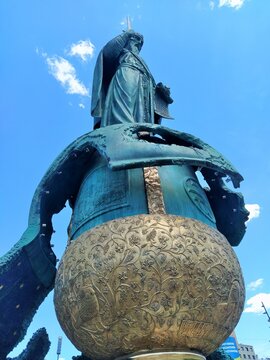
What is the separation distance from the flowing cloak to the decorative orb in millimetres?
1851

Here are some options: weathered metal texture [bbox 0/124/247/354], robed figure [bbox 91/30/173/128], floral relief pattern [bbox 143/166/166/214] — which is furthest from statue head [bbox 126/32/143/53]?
floral relief pattern [bbox 143/166/166/214]

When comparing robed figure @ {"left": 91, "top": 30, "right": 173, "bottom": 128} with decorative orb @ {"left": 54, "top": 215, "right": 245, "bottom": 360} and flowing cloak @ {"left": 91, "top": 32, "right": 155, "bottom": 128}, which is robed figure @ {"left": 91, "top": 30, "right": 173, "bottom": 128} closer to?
flowing cloak @ {"left": 91, "top": 32, "right": 155, "bottom": 128}

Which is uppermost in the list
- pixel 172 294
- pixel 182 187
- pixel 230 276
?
pixel 182 187

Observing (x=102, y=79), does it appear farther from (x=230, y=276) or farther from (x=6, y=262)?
(x=230, y=276)

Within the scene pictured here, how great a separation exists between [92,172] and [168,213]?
1.03m

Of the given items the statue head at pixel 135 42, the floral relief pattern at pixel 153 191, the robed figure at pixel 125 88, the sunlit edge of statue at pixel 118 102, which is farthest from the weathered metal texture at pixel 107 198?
the statue head at pixel 135 42

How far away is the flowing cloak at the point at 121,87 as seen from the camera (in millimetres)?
4656

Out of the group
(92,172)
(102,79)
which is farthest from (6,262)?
(102,79)

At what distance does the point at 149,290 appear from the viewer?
2697mm

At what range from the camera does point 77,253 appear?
308 centimetres

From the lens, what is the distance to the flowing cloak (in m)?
4.66

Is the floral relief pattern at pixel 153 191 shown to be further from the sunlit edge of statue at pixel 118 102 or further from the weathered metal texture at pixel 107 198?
the sunlit edge of statue at pixel 118 102

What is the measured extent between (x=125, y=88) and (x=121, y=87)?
61 mm

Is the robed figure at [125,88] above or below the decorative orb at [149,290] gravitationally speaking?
above
